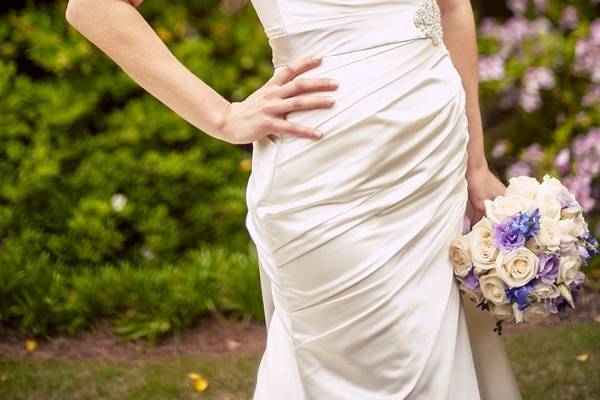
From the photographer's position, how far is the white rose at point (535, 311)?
2027 mm

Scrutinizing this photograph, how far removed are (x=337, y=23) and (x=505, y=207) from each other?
57cm

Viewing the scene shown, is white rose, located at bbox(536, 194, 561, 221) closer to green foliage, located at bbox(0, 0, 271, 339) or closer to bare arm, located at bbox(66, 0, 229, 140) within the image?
bare arm, located at bbox(66, 0, 229, 140)

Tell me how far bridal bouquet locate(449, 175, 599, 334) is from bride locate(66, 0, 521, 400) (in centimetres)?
5

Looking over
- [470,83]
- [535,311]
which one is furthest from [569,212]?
[470,83]

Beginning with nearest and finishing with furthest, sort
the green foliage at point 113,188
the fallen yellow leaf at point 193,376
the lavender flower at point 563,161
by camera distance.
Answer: the fallen yellow leaf at point 193,376, the green foliage at point 113,188, the lavender flower at point 563,161

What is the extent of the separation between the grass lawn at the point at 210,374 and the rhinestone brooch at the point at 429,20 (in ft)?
6.97

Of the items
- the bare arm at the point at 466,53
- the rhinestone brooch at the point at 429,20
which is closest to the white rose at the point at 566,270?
the bare arm at the point at 466,53

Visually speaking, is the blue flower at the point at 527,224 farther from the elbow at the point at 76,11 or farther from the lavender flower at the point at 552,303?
the elbow at the point at 76,11

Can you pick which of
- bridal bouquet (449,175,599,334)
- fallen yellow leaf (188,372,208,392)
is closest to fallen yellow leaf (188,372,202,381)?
fallen yellow leaf (188,372,208,392)

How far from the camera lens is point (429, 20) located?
6.44ft

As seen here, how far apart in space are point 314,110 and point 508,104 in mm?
4146

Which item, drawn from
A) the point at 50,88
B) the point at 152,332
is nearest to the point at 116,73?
the point at 50,88

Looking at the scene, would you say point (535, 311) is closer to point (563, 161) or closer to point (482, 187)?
point (482, 187)

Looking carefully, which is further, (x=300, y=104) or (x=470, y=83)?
(x=470, y=83)
